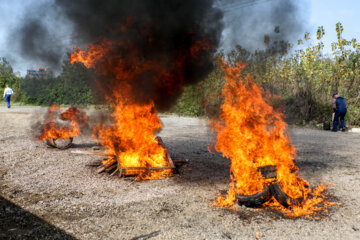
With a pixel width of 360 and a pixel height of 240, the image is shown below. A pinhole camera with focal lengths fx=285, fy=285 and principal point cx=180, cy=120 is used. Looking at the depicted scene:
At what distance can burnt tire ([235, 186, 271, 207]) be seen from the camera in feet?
13.9

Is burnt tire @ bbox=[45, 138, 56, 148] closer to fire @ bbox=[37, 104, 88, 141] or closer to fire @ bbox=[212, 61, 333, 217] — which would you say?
fire @ bbox=[37, 104, 88, 141]

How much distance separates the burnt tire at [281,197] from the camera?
420 centimetres

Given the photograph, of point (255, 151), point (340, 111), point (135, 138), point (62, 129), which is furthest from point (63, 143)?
point (340, 111)

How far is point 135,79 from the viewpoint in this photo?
637 cm

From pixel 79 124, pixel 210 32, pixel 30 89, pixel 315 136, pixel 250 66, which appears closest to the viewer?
pixel 210 32

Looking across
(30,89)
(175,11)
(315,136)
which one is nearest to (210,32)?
(175,11)

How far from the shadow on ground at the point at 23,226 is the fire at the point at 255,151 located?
7.79 ft

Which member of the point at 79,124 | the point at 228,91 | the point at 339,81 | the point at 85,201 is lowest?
the point at 85,201

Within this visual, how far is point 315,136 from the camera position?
38.3 feet

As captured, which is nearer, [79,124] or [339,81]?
[79,124]

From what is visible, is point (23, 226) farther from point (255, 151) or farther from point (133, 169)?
point (255, 151)

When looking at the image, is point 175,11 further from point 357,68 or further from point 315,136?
point 357,68

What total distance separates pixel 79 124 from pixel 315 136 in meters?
9.13

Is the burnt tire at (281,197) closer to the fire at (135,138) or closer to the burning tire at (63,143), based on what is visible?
the fire at (135,138)
